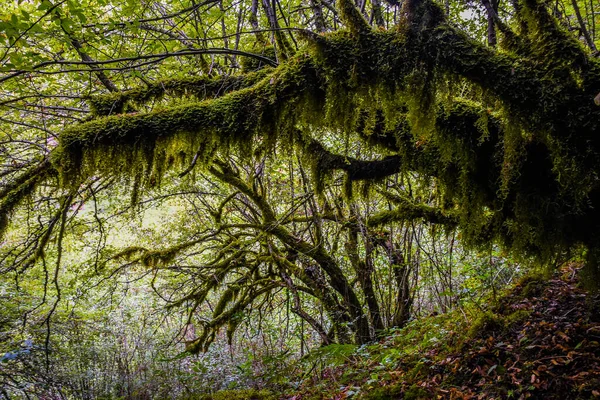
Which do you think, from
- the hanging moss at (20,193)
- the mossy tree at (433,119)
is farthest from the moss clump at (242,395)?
the hanging moss at (20,193)

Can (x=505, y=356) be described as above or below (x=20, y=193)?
below

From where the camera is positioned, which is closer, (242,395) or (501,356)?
(501,356)

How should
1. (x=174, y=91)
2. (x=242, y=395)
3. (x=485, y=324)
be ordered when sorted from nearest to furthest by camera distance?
1. (x=174, y=91)
2. (x=485, y=324)
3. (x=242, y=395)

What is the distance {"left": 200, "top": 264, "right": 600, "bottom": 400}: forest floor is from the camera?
258 centimetres

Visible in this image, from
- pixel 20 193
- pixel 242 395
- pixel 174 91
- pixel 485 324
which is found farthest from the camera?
pixel 242 395

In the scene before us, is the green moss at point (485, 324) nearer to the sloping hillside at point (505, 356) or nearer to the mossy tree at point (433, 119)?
the sloping hillside at point (505, 356)

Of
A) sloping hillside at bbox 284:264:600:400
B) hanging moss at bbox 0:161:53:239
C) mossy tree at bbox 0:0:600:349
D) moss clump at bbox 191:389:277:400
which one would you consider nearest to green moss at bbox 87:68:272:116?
mossy tree at bbox 0:0:600:349

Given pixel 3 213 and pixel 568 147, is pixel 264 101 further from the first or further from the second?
pixel 3 213

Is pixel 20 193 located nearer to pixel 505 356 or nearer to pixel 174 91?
pixel 174 91

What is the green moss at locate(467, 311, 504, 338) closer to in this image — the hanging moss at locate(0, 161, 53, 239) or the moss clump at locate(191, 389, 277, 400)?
the moss clump at locate(191, 389, 277, 400)

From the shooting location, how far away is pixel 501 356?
303 cm

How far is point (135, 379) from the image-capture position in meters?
6.68

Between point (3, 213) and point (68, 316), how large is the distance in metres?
4.10

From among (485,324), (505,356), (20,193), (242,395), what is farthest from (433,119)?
(242,395)
